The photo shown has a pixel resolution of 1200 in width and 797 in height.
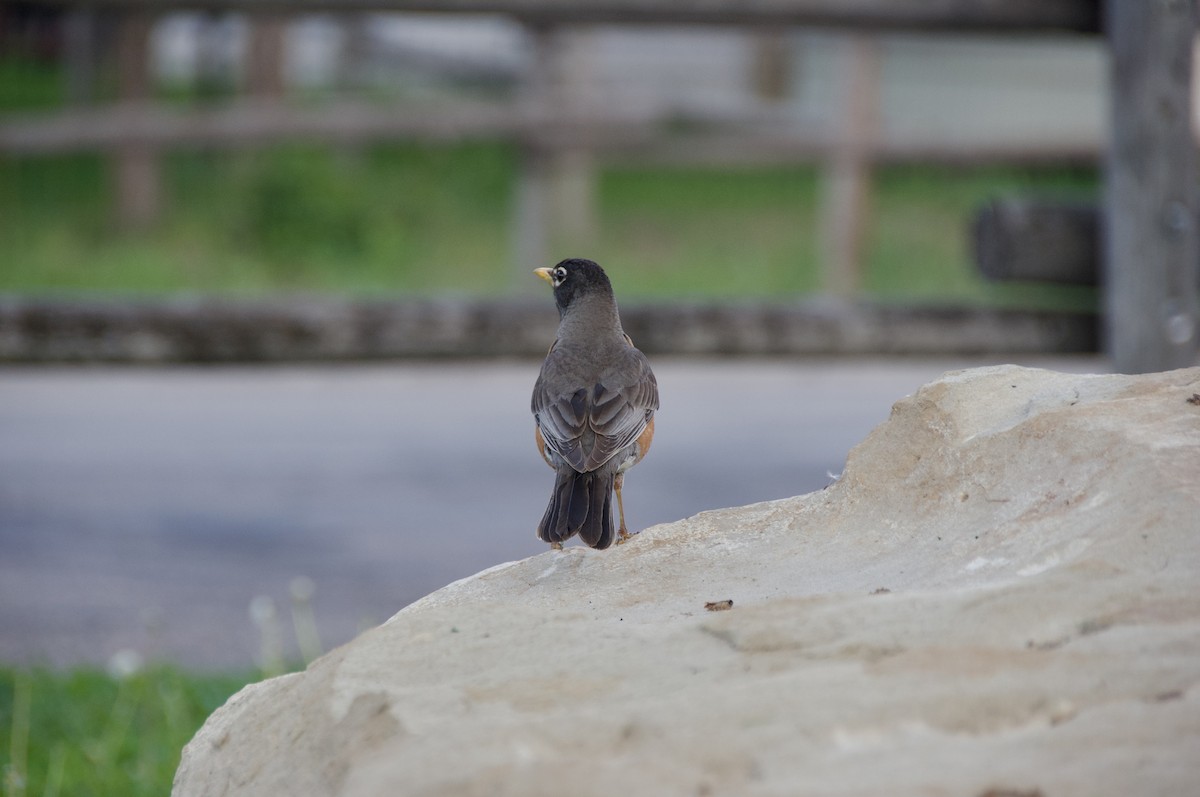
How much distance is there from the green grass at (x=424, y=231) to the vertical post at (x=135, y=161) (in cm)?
29

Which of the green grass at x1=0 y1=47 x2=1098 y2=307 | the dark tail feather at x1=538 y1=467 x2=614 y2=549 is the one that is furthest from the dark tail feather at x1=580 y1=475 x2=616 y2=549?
the green grass at x1=0 y1=47 x2=1098 y2=307

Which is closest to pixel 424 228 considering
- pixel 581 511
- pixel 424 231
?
pixel 424 231

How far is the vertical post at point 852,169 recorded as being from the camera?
11172 millimetres

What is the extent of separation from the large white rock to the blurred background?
2080mm

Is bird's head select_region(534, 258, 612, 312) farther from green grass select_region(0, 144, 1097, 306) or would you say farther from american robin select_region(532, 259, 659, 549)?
green grass select_region(0, 144, 1097, 306)

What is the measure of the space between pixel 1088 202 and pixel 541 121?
183 inches

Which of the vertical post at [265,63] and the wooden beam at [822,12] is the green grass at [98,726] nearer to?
the wooden beam at [822,12]

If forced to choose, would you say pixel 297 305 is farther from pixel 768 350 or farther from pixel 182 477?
pixel 182 477

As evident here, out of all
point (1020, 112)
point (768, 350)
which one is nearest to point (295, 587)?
point (768, 350)

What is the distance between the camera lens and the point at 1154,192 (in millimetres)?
4527

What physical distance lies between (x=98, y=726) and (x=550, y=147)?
5.34m

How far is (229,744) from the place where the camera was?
7.02 ft

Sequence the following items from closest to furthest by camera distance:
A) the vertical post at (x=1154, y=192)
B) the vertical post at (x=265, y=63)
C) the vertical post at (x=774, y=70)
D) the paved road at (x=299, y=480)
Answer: the vertical post at (x=1154, y=192), the paved road at (x=299, y=480), the vertical post at (x=265, y=63), the vertical post at (x=774, y=70)

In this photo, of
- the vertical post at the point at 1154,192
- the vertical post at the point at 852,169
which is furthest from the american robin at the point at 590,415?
the vertical post at the point at 852,169
